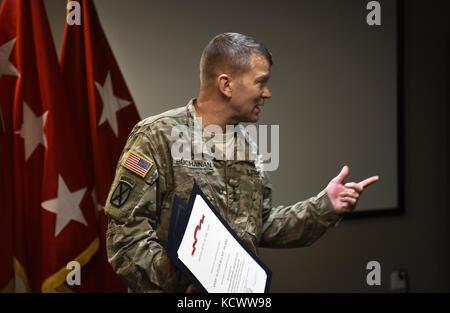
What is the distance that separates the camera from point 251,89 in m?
1.17

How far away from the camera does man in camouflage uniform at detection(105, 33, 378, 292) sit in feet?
3.39

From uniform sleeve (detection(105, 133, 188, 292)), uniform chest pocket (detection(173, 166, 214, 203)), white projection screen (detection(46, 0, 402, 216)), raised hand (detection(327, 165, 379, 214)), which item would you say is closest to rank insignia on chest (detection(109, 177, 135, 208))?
uniform sleeve (detection(105, 133, 188, 292))

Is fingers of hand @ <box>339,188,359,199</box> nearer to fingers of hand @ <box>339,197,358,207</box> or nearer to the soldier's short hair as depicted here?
fingers of hand @ <box>339,197,358,207</box>

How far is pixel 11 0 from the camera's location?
156 centimetres

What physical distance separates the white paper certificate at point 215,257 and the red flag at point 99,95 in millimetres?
804

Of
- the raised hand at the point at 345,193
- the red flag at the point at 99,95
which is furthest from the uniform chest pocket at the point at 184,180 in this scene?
the red flag at the point at 99,95

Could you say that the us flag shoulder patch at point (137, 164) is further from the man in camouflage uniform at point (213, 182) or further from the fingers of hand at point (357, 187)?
the fingers of hand at point (357, 187)

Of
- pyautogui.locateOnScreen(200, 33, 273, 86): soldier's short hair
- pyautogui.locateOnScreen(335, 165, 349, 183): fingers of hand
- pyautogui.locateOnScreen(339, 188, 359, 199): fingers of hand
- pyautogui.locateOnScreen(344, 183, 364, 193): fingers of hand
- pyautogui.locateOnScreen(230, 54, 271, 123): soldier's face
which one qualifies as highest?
pyautogui.locateOnScreen(200, 33, 273, 86): soldier's short hair

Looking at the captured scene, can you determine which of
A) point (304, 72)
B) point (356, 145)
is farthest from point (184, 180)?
point (356, 145)

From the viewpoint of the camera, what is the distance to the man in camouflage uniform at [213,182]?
40.7 inches

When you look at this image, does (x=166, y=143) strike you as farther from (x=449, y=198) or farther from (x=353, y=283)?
(x=449, y=198)

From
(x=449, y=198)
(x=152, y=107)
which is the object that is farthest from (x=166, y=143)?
(x=449, y=198)

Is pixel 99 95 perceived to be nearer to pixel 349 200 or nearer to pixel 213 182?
pixel 213 182
